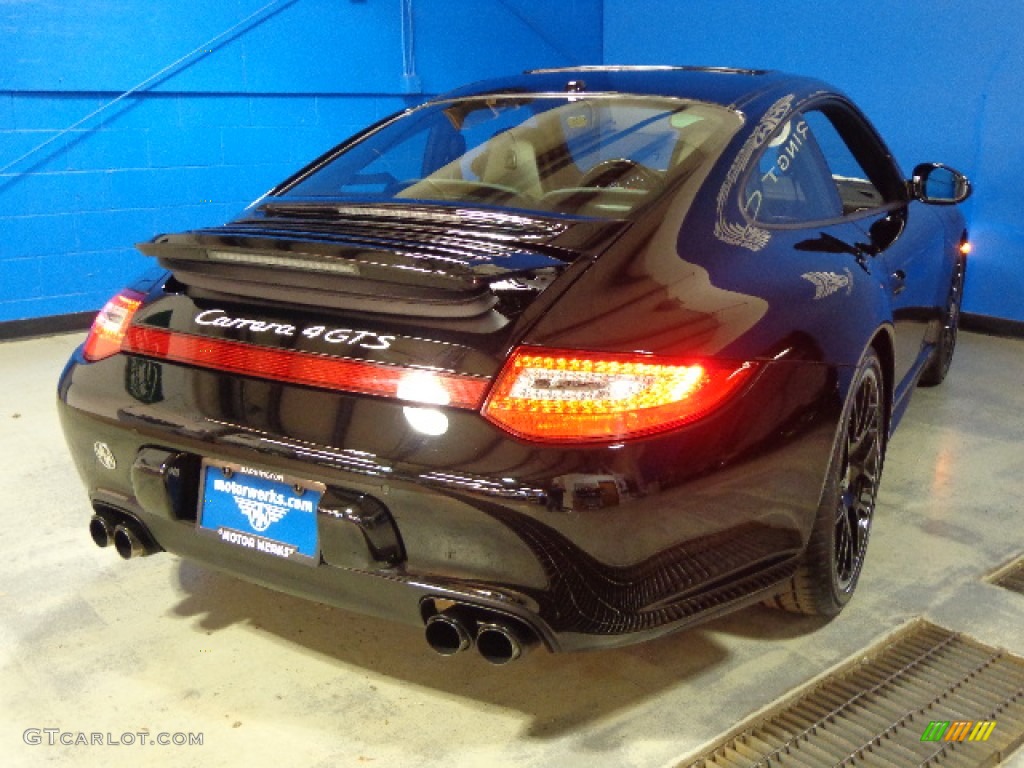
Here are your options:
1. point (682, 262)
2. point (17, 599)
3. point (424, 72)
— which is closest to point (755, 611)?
point (682, 262)

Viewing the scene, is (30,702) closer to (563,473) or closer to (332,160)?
(563,473)

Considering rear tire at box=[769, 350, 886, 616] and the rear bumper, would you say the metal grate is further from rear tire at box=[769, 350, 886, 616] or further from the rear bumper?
the rear bumper

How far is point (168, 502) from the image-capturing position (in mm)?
1947

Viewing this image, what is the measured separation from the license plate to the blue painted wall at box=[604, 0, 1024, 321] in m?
4.81

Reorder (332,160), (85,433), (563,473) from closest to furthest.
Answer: (563,473), (85,433), (332,160)

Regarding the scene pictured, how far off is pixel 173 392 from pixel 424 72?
5360 millimetres

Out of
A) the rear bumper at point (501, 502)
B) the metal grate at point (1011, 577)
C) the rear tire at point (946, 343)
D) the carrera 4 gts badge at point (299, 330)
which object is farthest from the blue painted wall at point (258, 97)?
the carrera 4 gts badge at point (299, 330)

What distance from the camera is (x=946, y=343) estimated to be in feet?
14.4

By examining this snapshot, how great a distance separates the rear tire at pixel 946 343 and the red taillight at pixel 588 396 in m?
2.83

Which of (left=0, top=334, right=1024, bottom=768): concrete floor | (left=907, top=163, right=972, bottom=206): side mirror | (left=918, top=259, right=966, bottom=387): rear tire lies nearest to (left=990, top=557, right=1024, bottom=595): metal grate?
(left=0, top=334, right=1024, bottom=768): concrete floor

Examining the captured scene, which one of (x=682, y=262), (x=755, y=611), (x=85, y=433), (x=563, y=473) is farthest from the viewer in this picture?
(x=755, y=611)

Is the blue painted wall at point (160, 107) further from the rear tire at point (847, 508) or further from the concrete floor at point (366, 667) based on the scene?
the rear tire at point (847, 508)

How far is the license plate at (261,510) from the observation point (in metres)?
1.82

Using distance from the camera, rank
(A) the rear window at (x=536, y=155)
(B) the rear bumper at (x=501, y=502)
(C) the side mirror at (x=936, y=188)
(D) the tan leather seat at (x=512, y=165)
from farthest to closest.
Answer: (C) the side mirror at (x=936, y=188) → (D) the tan leather seat at (x=512, y=165) → (A) the rear window at (x=536, y=155) → (B) the rear bumper at (x=501, y=502)
